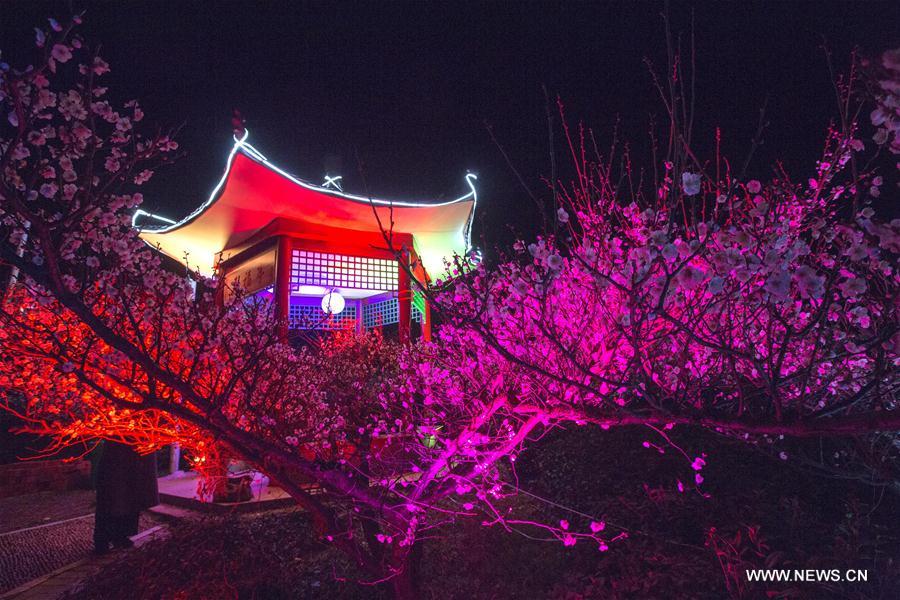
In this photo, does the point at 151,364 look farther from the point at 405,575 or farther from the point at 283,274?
the point at 283,274

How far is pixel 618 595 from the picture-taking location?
459cm

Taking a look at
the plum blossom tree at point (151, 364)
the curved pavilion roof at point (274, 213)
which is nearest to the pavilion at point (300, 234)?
the curved pavilion roof at point (274, 213)

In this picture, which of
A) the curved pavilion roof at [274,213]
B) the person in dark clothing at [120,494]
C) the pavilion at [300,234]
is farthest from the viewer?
the pavilion at [300,234]

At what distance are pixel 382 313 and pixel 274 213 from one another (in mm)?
5755

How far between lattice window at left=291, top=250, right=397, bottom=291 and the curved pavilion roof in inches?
39.5

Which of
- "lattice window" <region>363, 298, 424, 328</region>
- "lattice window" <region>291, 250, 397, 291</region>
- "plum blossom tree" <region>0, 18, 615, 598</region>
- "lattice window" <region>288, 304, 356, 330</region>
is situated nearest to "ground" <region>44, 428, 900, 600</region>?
"plum blossom tree" <region>0, 18, 615, 598</region>

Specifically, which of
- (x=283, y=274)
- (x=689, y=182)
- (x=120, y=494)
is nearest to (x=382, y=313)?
(x=283, y=274)

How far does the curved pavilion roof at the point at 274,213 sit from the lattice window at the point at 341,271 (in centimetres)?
100

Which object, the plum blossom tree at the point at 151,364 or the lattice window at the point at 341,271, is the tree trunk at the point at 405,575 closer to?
the plum blossom tree at the point at 151,364

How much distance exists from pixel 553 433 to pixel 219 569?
626 centimetres

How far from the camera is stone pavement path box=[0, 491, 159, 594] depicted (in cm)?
645

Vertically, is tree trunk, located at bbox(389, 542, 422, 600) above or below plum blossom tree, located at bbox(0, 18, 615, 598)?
below

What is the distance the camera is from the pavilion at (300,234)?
1148 centimetres

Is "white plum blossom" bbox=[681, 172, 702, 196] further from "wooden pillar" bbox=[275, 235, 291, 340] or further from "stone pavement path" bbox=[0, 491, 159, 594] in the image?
"wooden pillar" bbox=[275, 235, 291, 340]
